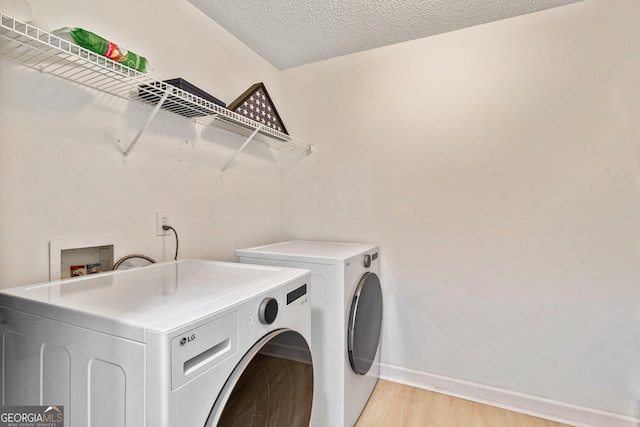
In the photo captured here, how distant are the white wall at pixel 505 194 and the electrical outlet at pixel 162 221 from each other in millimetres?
1121

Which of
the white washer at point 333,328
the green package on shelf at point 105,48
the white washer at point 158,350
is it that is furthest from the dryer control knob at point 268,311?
the green package on shelf at point 105,48

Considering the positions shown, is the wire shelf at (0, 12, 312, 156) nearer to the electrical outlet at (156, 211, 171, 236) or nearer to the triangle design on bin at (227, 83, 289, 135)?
the triangle design on bin at (227, 83, 289, 135)

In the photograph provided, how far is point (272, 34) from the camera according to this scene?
1941 millimetres

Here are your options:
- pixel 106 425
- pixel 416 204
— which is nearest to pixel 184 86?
pixel 106 425

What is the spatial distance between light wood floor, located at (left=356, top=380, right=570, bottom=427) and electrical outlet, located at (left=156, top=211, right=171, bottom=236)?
1445mm

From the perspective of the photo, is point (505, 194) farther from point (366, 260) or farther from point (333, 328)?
point (333, 328)

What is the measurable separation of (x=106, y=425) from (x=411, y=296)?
1734 millimetres

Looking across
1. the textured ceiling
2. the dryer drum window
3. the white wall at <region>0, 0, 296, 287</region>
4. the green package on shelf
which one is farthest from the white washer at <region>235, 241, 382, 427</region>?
the textured ceiling

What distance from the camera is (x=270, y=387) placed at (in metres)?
0.92

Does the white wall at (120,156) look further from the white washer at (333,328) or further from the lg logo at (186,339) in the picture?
the lg logo at (186,339)

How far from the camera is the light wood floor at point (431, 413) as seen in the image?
5.43 ft

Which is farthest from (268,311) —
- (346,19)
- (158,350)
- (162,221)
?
(346,19)

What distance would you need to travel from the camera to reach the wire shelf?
940mm

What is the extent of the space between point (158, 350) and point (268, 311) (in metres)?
0.34
